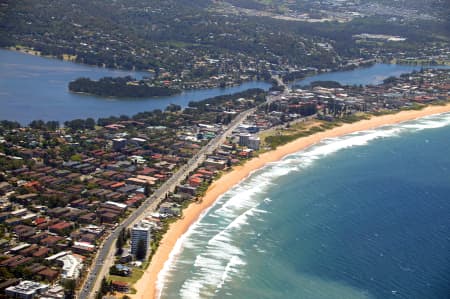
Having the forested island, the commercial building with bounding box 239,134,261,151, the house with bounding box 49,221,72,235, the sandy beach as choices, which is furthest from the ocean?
the forested island

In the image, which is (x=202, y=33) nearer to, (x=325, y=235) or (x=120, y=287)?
(x=325, y=235)

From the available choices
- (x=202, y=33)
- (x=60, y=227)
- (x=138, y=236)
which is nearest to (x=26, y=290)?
(x=138, y=236)

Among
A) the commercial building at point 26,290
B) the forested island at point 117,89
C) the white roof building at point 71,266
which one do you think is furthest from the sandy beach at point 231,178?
the forested island at point 117,89

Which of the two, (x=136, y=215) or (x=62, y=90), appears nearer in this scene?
(x=136, y=215)

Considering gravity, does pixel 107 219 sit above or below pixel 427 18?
below

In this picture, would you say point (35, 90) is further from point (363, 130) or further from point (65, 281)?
point (65, 281)

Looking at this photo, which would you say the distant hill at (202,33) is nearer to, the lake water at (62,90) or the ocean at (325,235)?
the lake water at (62,90)

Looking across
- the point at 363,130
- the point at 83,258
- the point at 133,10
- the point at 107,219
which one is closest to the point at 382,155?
the point at 363,130
